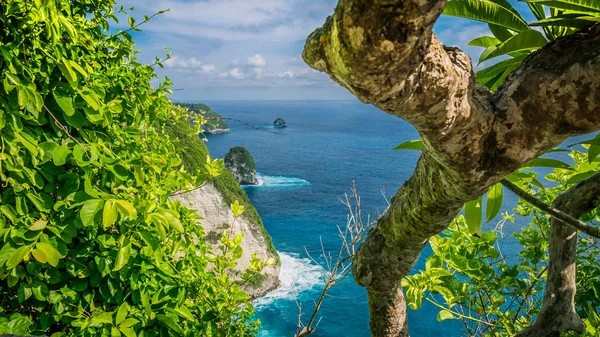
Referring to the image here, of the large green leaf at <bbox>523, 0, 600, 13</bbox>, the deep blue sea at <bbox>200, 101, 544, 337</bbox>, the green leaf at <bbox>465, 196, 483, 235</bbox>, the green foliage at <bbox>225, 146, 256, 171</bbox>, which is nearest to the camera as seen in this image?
the large green leaf at <bbox>523, 0, 600, 13</bbox>

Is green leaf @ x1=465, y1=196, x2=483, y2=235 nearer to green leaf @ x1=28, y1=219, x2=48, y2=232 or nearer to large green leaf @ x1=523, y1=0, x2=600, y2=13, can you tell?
large green leaf @ x1=523, y1=0, x2=600, y2=13

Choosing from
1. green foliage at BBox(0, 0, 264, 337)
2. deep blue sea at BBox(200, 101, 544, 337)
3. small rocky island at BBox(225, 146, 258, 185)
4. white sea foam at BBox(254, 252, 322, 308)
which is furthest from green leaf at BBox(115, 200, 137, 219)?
small rocky island at BBox(225, 146, 258, 185)

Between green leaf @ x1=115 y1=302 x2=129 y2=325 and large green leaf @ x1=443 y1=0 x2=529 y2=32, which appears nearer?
large green leaf @ x1=443 y1=0 x2=529 y2=32

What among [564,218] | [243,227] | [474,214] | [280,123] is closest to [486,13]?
[564,218]

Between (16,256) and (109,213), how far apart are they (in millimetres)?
535

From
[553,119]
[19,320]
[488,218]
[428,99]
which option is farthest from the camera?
[488,218]

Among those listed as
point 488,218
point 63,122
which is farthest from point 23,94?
A: point 488,218

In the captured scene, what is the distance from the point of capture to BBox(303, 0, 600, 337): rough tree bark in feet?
2.15

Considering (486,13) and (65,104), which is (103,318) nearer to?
(65,104)

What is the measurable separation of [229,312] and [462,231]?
1816 millimetres

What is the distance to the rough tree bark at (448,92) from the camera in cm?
65

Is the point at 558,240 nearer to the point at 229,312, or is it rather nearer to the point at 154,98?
the point at 229,312

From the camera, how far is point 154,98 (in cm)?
266

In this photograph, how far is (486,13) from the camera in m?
1.34
